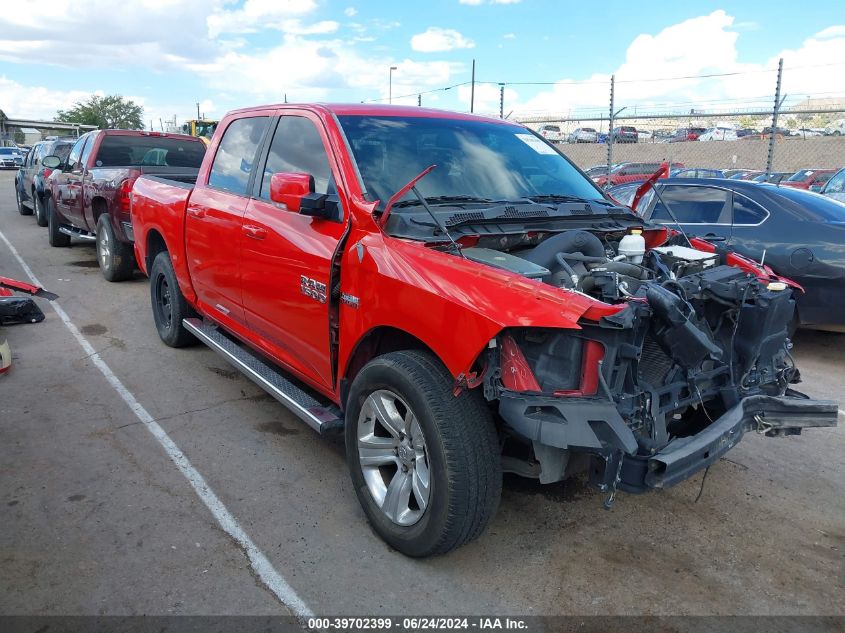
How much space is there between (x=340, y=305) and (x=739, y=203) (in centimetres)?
498

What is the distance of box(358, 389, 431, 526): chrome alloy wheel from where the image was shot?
297 centimetres

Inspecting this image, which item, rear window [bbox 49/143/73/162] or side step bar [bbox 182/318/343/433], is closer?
side step bar [bbox 182/318/343/433]

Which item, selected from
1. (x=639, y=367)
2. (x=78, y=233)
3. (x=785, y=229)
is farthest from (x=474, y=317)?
(x=78, y=233)

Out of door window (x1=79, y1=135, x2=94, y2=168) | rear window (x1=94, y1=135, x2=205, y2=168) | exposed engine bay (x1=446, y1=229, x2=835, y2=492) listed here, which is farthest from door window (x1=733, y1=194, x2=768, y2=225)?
door window (x1=79, y1=135, x2=94, y2=168)

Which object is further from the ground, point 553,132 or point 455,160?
point 553,132

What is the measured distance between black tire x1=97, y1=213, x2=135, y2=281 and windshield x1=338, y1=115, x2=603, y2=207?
602cm

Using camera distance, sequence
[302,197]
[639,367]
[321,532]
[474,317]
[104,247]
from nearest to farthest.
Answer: [474,317]
[639,367]
[321,532]
[302,197]
[104,247]

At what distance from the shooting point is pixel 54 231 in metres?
11.6

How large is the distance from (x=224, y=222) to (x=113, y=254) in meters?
5.01

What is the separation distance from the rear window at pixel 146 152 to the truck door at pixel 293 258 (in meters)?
5.96

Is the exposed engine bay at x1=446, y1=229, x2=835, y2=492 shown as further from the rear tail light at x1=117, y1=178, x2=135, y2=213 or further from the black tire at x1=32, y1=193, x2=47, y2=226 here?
the black tire at x1=32, y1=193, x2=47, y2=226

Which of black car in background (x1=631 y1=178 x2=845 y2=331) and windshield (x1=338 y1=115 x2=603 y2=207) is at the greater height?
windshield (x1=338 y1=115 x2=603 y2=207)

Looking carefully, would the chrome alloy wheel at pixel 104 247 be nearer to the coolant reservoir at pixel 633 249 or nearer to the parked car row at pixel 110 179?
the parked car row at pixel 110 179

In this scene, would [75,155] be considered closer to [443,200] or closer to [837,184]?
[443,200]
